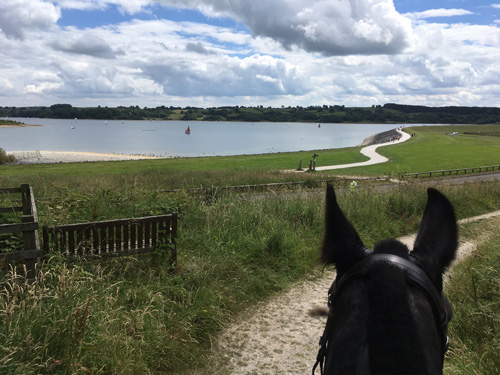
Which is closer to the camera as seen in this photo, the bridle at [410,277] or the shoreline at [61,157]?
the bridle at [410,277]

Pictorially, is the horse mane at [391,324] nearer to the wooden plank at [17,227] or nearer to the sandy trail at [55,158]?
the wooden plank at [17,227]

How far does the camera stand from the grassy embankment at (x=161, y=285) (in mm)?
3729

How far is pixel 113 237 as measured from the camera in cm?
605

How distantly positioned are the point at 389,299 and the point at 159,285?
516cm

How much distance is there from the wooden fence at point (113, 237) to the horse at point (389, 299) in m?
5.10

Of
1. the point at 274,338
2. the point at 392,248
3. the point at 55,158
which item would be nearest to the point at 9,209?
the point at 274,338

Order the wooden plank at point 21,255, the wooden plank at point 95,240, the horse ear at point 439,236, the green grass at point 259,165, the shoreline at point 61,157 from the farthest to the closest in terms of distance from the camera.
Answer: the shoreline at point 61,157
the green grass at point 259,165
the wooden plank at point 95,240
the wooden plank at point 21,255
the horse ear at point 439,236

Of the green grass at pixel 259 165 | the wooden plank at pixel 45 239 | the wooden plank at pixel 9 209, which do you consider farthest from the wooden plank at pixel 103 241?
the green grass at pixel 259 165

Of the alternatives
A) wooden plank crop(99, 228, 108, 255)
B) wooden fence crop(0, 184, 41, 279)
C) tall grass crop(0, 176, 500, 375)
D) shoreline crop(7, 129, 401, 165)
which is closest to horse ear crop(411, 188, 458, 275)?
tall grass crop(0, 176, 500, 375)

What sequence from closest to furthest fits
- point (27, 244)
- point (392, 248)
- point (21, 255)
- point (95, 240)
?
point (392, 248) → point (21, 255) → point (27, 244) → point (95, 240)

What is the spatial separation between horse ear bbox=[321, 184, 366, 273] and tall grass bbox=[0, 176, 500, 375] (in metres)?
1.81

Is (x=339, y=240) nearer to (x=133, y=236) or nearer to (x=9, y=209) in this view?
(x=133, y=236)

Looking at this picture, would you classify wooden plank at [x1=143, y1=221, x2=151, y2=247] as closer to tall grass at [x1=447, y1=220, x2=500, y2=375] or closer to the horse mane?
tall grass at [x1=447, y1=220, x2=500, y2=375]

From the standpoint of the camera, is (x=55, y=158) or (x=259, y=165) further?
(x=55, y=158)
